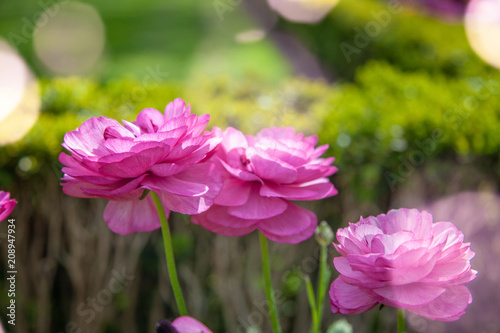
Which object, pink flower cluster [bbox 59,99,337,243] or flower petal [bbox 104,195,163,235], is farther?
flower petal [bbox 104,195,163,235]

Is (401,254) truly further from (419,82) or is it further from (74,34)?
(74,34)

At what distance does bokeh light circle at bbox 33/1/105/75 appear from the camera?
766 centimetres

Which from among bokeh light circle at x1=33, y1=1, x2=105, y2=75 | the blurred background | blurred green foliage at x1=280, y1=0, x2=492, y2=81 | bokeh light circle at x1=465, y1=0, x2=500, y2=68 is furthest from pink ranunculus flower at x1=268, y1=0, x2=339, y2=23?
the blurred background

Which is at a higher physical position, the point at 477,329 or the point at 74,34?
the point at 477,329

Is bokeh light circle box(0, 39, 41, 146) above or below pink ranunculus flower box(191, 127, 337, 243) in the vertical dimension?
below

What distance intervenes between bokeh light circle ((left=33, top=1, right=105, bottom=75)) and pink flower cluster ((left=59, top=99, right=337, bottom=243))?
6.79 metres

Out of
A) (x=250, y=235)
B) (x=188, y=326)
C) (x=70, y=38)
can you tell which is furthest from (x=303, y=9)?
(x=188, y=326)

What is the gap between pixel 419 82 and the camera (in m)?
3.44

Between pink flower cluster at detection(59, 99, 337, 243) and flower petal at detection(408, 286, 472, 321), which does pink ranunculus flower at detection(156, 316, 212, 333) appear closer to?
pink flower cluster at detection(59, 99, 337, 243)


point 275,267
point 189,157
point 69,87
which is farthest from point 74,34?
point 189,157

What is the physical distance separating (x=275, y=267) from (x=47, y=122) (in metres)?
1.31

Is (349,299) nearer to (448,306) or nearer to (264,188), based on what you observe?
(448,306)

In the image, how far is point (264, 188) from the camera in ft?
3.09

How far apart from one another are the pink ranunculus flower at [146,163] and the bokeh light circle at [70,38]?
6.83 metres
